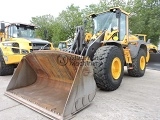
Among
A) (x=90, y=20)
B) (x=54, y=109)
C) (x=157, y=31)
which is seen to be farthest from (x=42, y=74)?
(x=157, y=31)

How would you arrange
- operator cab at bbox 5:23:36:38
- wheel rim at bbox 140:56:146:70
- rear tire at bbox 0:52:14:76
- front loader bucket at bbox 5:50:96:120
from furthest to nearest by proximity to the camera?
operator cab at bbox 5:23:36:38, wheel rim at bbox 140:56:146:70, rear tire at bbox 0:52:14:76, front loader bucket at bbox 5:50:96:120

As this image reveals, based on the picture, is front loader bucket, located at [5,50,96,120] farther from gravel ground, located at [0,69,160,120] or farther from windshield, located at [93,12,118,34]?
windshield, located at [93,12,118,34]

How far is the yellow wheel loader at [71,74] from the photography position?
3.05m

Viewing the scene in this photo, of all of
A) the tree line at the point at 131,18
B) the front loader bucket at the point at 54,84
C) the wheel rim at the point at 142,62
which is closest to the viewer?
the front loader bucket at the point at 54,84

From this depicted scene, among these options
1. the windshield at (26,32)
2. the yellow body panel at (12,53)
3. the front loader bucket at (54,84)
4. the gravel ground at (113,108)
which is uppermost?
the windshield at (26,32)

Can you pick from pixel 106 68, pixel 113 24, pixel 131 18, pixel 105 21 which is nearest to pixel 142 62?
pixel 113 24

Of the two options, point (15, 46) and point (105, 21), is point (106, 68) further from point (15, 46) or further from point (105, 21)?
point (15, 46)

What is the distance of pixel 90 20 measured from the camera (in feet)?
20.4

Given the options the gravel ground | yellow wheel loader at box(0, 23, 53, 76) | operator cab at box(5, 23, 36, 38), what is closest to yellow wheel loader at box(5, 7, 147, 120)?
the gravel ground

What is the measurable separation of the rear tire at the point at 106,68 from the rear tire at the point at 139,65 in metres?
1.72

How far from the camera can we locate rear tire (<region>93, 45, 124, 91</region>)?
13.1ft

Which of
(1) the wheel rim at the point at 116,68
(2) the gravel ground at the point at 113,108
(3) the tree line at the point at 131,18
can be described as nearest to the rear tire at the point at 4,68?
(2) the gravel ground at the point at 113,108

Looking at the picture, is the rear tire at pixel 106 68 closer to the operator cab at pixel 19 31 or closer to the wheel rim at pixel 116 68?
the wheel rim at pixel 116 68

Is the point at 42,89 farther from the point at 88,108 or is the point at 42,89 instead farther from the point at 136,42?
the point at 136,42
